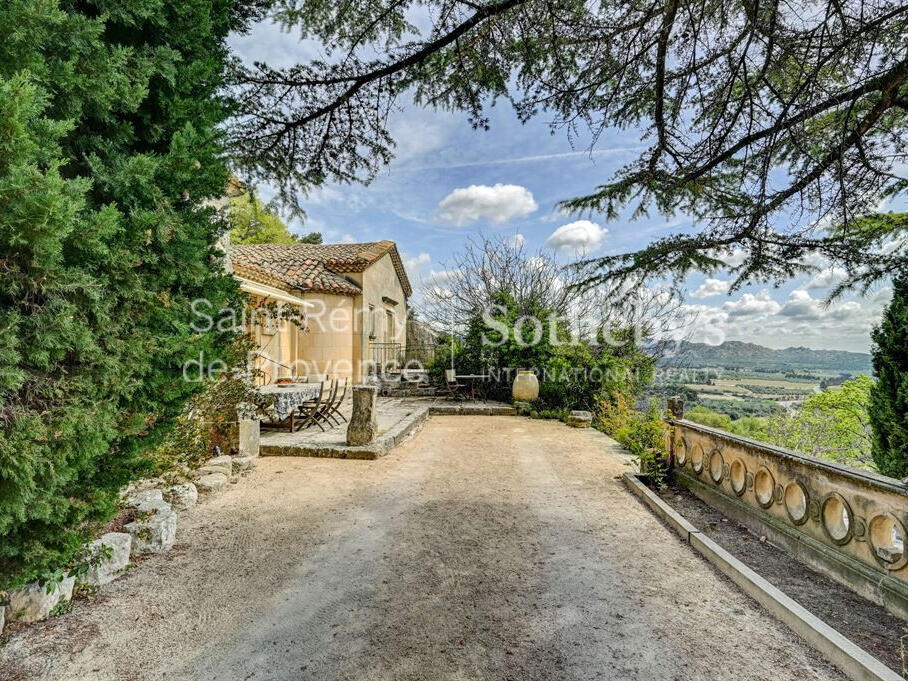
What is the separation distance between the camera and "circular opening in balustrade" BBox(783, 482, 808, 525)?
364 cm

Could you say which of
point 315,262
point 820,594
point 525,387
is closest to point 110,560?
point 820,594

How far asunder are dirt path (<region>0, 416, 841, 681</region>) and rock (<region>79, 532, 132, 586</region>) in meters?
0.12

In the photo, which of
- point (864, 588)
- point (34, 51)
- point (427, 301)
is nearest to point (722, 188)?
point (864, 588)

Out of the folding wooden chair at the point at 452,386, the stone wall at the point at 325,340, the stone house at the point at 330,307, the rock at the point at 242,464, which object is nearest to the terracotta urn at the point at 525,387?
the folding wooden chair at the point at 452,386

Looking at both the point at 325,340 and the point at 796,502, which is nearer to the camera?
the point at 796,502

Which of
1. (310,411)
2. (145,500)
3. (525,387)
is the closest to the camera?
(145,500)

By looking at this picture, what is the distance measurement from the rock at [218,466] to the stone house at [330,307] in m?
5.25

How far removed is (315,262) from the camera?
15.7 meters

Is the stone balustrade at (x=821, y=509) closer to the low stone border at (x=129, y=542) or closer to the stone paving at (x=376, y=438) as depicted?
the stone paving at (x=376, y=438)

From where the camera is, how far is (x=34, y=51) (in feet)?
6.23

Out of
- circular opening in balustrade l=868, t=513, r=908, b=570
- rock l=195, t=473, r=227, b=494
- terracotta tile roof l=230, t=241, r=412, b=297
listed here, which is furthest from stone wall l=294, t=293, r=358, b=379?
circular opening in balustrade l=868, t=513, r=908, b=570

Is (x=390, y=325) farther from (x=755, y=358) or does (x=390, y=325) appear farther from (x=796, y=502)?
(x=796, y=502)

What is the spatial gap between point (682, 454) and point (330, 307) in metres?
11.4

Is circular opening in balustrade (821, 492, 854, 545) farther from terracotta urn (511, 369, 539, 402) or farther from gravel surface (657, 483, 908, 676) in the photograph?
terracotta urn (511, 369, 539, 402)
